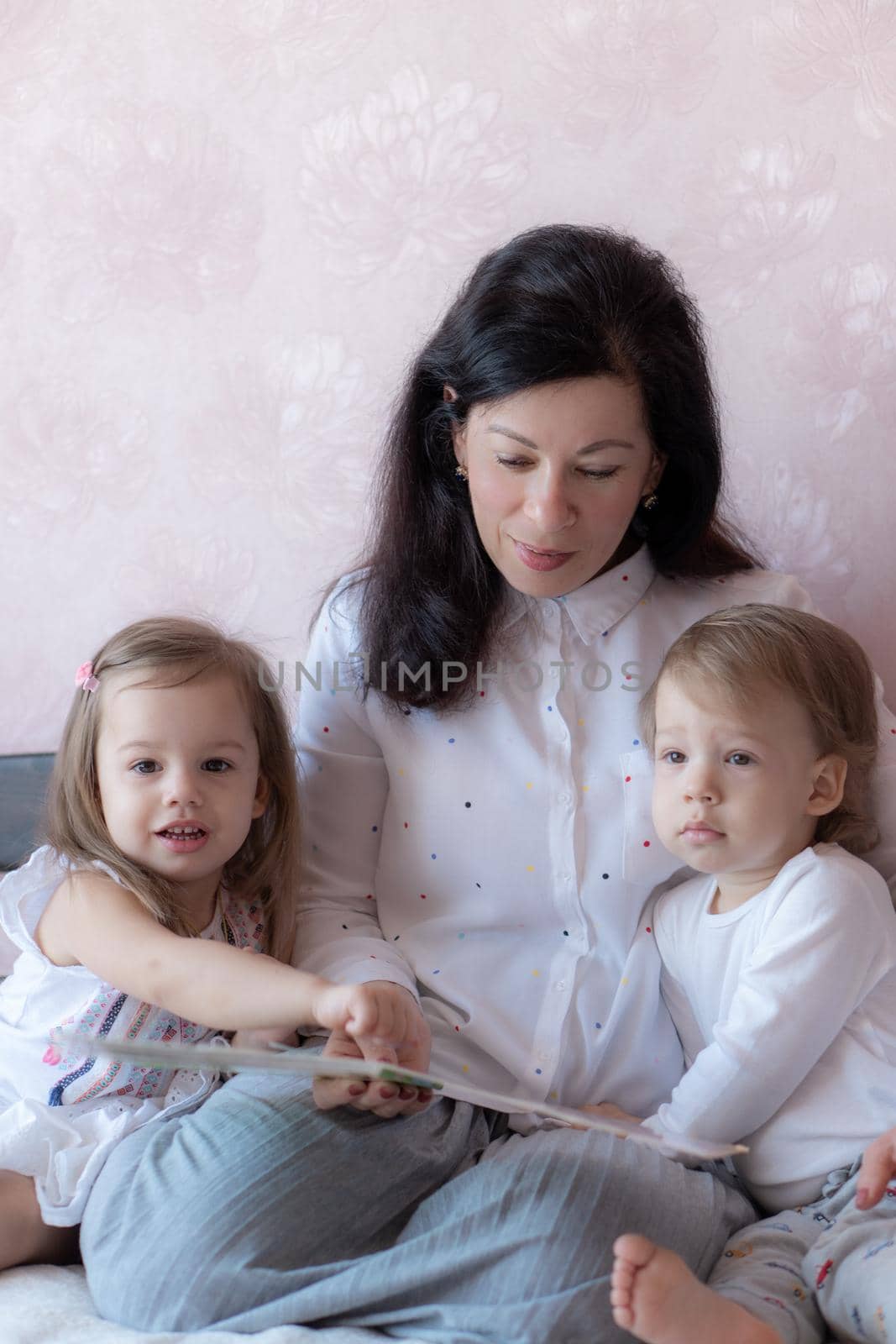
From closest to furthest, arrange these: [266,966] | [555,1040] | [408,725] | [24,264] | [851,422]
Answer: [266,966], [555,1040], [408,725], [851,422], [24,264]

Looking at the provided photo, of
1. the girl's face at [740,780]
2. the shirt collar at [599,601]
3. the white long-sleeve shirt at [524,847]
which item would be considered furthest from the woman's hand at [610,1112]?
the shirt collar at [599,601]

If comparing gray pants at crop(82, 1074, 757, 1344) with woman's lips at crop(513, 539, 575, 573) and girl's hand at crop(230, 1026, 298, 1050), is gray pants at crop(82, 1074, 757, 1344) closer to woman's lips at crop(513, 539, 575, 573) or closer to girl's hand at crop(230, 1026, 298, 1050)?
girl's hand at crop(230, 1026, 298, 1050)

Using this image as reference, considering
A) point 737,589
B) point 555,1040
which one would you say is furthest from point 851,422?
point 555,1040

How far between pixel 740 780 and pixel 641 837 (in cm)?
15

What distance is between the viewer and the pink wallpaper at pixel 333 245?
160 centimetres

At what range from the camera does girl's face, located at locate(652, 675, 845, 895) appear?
1302 millimetres

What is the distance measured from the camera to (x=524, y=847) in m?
1.45

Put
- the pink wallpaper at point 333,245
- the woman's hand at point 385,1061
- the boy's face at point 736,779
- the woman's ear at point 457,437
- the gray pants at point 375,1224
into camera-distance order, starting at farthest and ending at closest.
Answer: the pink wallpaper at point 333,245
the woman's ear at point 457,437
the boy's face at point 736,779
the woman's hand at point 385,1061
the gray pants at point 375,1224

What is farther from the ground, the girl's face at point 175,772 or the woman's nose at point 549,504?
the woman's nose at point 549,504

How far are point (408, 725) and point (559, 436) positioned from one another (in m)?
0.38

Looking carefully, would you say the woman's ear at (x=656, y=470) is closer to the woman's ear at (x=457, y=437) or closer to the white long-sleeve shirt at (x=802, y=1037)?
the woman's ear at (x=457, y=437)

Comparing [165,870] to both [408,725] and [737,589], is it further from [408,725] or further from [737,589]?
[737,589]

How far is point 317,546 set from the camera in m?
1.79

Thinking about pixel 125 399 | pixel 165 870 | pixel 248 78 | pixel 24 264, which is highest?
pixel 248 78
